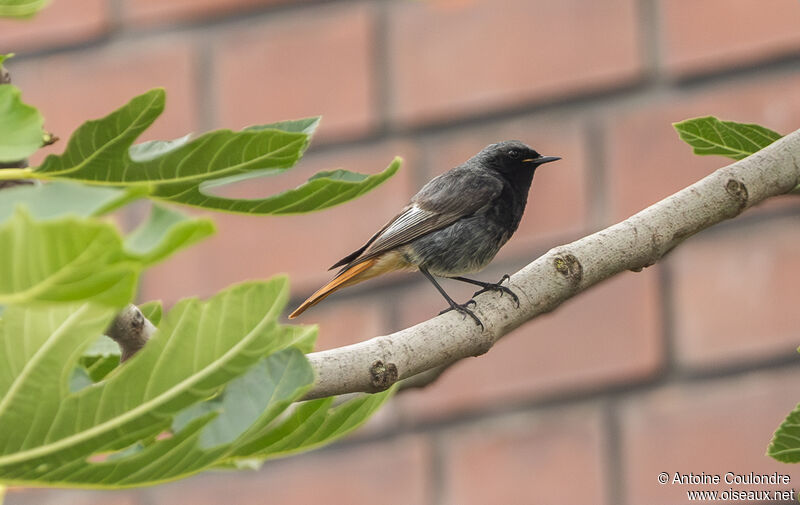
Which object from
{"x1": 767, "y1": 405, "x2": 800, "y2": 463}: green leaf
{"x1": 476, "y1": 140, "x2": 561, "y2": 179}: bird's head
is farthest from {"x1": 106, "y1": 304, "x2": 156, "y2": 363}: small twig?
{"x1": 476, "y1": 140, "x2": 561, "y2": 179}: bird's head

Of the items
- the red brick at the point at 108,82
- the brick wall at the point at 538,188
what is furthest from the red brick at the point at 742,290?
the red brick at the point at 108,82

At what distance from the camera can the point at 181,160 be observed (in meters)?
0.68

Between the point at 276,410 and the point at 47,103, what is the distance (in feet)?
8.41

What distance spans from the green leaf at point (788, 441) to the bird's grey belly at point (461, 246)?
4.46 ft

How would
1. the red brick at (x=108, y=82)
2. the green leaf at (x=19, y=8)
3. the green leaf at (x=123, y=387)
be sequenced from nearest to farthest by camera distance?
1. the green leaf at (x=123, y=387)
2. the green leaf at (x=19, y=8)
3. the red brick at (x=108, y=82)

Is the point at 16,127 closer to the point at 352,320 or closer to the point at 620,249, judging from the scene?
the point at 620,249

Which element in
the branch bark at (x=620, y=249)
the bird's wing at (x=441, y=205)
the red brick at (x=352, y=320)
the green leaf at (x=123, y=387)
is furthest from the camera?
the red brick at (x=352, y=320)

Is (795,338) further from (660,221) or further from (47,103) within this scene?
(47,103)

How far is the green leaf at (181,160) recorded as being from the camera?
674mm

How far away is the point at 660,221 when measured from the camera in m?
0.92

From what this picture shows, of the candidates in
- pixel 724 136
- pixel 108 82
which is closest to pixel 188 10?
pixel 108 82

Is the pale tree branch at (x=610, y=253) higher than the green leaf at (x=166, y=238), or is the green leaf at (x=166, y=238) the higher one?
the green leaf at (x=166, y=238)

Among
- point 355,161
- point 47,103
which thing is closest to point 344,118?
point 355,161

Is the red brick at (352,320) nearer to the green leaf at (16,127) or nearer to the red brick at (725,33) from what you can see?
the red brick at (725,33)
